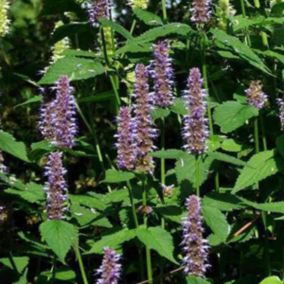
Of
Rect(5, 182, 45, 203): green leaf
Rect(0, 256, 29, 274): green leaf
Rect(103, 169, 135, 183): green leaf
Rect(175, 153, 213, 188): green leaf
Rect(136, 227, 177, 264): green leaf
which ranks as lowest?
Rect(0, 256, 29, 274): green leaf

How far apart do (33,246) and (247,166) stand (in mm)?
1004

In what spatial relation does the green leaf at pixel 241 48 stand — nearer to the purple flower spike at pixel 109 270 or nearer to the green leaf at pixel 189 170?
the green leaf at pixel 189 170

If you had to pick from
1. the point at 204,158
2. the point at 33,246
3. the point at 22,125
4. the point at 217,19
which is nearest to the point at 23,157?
the point at 33,246

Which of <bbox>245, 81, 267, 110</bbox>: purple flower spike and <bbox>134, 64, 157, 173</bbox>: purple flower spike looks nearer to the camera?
<bbox>134, 64, 157, 173</bbox>: purple flower spike

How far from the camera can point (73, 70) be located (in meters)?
3.62

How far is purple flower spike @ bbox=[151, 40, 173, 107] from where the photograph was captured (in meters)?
3.33

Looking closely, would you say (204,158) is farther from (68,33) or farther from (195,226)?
(68,33)

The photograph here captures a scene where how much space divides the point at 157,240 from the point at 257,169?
1.60 feet

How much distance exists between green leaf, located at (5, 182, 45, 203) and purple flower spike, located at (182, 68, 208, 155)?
2.31 ft

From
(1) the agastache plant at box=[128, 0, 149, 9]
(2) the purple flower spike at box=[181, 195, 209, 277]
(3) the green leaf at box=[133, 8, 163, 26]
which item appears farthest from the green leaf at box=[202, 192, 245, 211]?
(1) the agastache plant at box=[128, 0, 149, 9]

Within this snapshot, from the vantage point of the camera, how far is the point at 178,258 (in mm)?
3693

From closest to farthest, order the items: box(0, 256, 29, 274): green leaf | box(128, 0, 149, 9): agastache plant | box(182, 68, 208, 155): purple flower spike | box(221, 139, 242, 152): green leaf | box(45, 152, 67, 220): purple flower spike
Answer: box(182, 68, 208, 155): purple flower spike
box(45, 152, 67, 220): purple flower spike
box(221, 139, 242, 152): green leaf
box(0, 256, 29, 274): green leaf
box(128, 0, 149, 9): agastache plant

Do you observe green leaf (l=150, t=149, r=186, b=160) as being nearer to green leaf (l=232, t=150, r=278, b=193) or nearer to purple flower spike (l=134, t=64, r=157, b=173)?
purple flower spike (l=134, t=64, r=157, b=173)

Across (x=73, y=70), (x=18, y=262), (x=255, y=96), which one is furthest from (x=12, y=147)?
(x=255, y=96)
